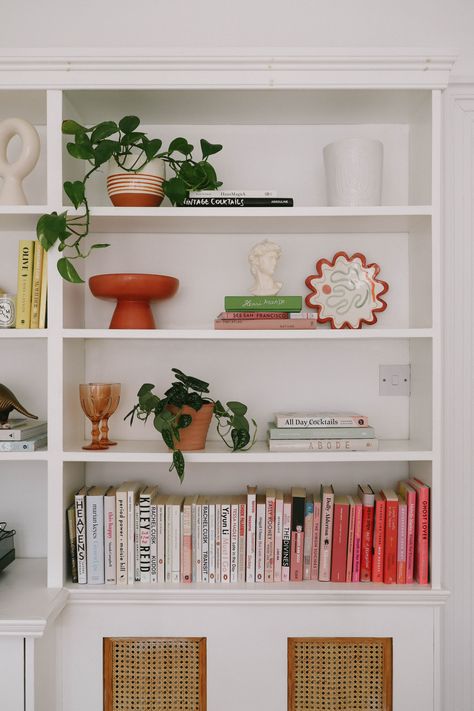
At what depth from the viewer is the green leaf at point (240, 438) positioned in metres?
1.68

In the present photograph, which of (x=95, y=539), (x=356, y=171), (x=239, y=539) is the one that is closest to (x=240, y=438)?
(x=239, y=539)

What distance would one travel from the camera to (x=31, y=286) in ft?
5.52

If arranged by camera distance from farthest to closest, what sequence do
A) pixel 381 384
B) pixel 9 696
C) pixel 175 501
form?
pixel 381 384, pixel 175 501, pixel 9 696

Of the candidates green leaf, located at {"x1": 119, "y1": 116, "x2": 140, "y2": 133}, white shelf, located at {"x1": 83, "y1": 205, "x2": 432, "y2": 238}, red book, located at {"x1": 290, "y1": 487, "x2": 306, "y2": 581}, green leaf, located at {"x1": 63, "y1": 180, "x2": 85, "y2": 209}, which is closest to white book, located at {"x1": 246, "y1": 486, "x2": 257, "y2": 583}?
red book, located at {"x1": 290, "y1": 487, "x2": 306, "y2": 581}

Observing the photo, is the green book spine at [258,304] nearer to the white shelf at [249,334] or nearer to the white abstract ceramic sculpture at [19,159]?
the white shelf at [249,334]

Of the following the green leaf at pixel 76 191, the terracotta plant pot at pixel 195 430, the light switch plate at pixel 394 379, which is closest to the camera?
the green leaf at pixel 76 191

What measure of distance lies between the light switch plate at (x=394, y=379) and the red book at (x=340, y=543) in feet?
1.43

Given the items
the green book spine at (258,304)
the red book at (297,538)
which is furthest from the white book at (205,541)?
the green book spine at (258,304)

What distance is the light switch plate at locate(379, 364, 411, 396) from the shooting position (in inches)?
76.0

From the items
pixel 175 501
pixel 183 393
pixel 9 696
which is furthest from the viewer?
pixel 175 501
